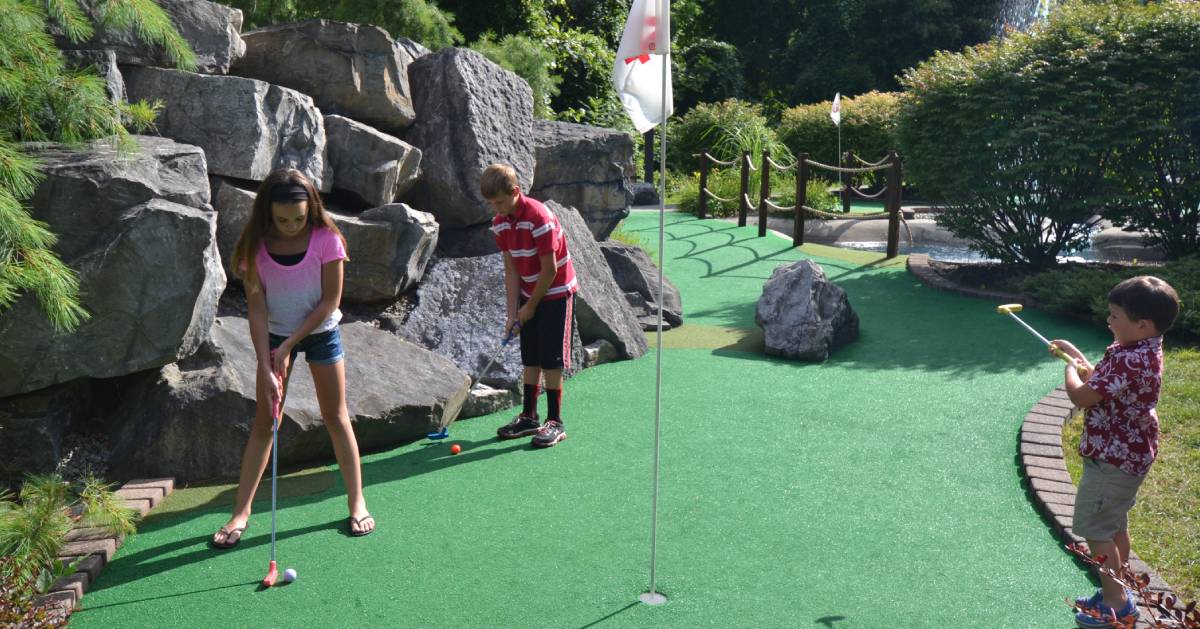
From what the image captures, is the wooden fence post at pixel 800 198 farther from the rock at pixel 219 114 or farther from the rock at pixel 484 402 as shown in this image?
the rock at pixel 219 114

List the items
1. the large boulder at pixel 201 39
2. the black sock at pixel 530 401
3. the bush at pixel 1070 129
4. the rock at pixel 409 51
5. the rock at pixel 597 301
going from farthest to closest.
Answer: the bush at pixel 1070 129 → the rock at pixel 409 51 → the rock at pixel 597 301 → the large boulder at pixel 201 39 → the black sock at pixel 530 401

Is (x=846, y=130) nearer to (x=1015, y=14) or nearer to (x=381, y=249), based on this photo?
(x=1015, y=14)

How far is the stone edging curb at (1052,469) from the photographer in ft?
12.7

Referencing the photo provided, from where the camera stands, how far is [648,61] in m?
3.89

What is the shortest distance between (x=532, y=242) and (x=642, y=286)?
3.12 metres

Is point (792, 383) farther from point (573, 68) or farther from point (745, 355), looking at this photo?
point (573, 68)

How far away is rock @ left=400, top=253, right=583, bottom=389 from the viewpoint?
19.7 feet

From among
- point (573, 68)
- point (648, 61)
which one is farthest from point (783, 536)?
point (573, 68)

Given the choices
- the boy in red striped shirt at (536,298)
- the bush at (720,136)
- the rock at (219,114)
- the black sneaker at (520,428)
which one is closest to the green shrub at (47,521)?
the black sneaker at (520,428)

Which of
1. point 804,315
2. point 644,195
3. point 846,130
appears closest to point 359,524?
point 804,315

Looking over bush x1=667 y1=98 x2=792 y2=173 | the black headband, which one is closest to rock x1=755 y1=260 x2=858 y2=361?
the black headband

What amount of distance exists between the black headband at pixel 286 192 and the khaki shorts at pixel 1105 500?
2874 mm

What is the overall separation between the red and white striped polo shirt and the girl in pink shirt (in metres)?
1.27

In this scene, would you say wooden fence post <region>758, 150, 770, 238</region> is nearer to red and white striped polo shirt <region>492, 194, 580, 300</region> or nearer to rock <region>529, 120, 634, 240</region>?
rock <region>529, 120, 634, 240</region>
